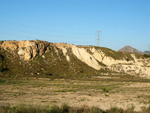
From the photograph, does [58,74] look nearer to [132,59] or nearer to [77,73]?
[77,73]

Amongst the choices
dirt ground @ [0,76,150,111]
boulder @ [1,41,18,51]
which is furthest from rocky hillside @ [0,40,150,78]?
dirt ground @ [0,76,150,111]

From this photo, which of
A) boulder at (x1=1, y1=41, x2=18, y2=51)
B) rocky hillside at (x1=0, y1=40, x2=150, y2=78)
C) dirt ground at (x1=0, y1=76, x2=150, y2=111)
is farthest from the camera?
boulder at (x1=1, y1=41, x2=18, y2=51)

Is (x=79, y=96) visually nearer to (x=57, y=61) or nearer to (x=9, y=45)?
(x=57, y=61)

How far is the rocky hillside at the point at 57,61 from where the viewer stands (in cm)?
6606

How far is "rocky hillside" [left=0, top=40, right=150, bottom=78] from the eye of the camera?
66.1 metres

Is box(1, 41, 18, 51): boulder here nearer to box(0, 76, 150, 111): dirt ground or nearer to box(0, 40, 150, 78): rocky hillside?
box(0, 40, 150, 78): rocky hillside

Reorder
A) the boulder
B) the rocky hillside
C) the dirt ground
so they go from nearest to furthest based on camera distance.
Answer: the dirt ground, the rocky hillside, the boulder

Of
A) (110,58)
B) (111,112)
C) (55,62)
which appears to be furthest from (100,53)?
(111,112)

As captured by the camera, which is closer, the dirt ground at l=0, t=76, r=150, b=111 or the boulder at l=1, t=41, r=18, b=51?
the dirt ground at l=0, t=76, r=150, b=111

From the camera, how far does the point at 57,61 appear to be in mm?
75125

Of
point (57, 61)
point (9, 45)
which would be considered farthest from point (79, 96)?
point (9, 45)

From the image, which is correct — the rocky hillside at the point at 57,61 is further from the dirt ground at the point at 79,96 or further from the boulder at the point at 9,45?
the dirt ground at the point at 79,96


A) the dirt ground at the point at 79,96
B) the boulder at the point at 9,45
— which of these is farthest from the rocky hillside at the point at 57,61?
the dirt ground at the point at 79,96

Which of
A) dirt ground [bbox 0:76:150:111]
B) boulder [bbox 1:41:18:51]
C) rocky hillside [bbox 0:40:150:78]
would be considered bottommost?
dirt ground [bbox 0:76:150:111]
